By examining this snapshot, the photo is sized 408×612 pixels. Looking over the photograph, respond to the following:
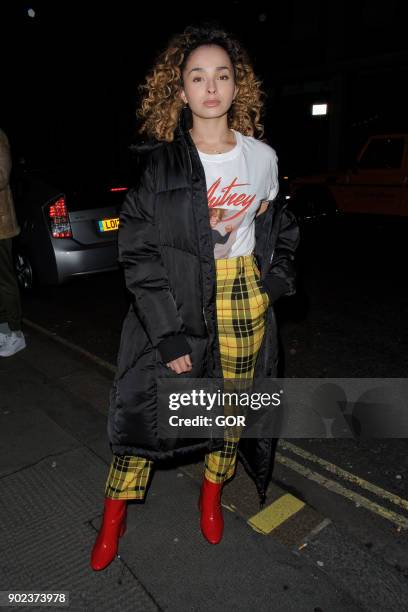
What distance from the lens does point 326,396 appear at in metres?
3.89

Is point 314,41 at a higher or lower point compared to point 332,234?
higher

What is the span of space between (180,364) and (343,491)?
1.42m

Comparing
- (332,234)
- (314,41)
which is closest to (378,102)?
(314,41)

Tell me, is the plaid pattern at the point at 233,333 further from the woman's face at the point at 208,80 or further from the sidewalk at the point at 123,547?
the woman's face at the point at 208,80

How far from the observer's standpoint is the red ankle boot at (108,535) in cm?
226

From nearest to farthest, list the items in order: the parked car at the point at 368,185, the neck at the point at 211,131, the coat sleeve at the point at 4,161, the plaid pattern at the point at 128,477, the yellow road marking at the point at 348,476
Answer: the neck at the point at 211,131 < the plaid pattern at the point at 128,477 < the yellow road marking at the point at 348,476 < the coat sleeve at the point at 4,161 < the parked car at the point at 368,185

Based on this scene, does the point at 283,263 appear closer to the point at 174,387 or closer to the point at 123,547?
the point at 174,387

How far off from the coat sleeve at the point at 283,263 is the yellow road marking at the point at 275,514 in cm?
115

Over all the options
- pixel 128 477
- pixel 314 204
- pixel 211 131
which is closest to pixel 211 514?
pixel 128 477

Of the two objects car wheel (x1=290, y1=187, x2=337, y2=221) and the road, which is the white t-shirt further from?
car wheel (x1=290, y1=187, x2=337, y2=221)

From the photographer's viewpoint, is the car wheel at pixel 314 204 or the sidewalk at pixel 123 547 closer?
the sidewalk at pixel 123 547

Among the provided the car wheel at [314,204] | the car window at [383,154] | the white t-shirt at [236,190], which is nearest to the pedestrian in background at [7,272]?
the white t-shirt at [236,190]

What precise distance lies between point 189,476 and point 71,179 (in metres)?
4.18

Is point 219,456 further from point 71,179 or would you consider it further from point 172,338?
point 71,179
